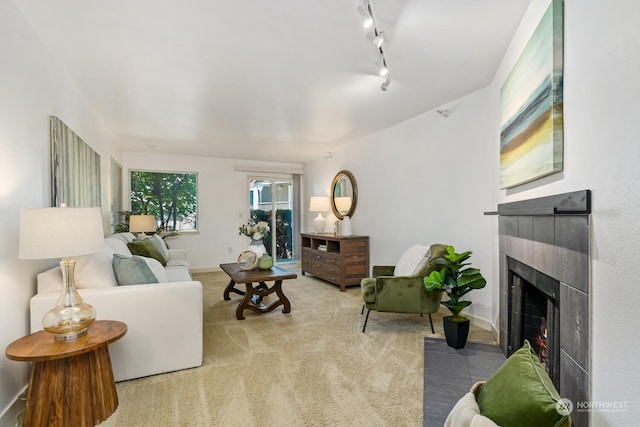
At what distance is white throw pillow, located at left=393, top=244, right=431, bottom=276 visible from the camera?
317 cm

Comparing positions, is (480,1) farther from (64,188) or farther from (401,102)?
(64,188)

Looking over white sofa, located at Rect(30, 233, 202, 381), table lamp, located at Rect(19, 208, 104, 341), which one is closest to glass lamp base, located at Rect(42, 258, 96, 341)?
table lamp, located at Rect(19, 208, 104, 341)

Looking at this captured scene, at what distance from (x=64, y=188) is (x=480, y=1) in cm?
315

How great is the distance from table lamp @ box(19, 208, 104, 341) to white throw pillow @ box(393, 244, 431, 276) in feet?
8.52

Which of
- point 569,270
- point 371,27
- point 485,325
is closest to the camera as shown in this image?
point 569,270

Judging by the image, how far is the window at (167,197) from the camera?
615 cm

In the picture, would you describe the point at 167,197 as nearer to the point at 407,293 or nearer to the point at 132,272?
the point at 132,272

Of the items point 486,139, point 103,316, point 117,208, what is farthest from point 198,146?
point 486,139

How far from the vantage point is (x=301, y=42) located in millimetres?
2277

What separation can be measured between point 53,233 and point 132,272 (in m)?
0.90

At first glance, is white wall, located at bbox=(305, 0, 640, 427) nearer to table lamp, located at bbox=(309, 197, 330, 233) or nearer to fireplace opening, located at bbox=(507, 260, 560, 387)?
fireplace opening, located at bbox=(507, 260, 560, 387)

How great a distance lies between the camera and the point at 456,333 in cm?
265

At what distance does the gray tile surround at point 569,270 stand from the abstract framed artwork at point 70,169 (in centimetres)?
277

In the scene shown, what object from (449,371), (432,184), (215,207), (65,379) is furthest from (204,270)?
(449,371)
